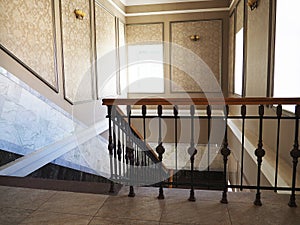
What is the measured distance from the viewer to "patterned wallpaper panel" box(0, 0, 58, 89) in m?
2.65

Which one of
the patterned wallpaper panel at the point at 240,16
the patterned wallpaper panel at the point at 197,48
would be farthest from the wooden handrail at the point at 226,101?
the patterned wallpaper panel at the point at 197,48

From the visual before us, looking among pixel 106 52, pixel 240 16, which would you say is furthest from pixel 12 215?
pixel 240 16

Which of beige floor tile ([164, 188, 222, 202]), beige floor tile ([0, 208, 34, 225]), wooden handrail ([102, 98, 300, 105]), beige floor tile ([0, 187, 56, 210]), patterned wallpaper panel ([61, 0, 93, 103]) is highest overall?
patterned wallpaper panel ([61, 0, 93, 103])

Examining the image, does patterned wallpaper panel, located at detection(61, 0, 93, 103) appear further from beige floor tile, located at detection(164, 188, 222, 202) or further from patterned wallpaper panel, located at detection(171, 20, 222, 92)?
patterned wallpaper panel, located at detection(171, 20, 222, 92)

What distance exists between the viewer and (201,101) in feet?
6.32

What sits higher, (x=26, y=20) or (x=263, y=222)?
(x=26, y=20)

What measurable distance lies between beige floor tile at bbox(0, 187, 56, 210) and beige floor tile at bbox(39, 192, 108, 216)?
0.07 m

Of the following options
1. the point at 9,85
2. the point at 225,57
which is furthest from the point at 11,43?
the point at 225,57

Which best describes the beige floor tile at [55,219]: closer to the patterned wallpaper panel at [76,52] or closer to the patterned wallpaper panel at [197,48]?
the patterned wallpaper panel at [76,52]

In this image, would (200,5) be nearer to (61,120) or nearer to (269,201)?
(61,120)

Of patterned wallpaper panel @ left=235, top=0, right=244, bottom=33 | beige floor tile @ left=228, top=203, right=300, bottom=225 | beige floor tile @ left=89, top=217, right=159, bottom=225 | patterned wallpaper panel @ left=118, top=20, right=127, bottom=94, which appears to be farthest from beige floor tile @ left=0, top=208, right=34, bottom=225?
patterned wallpaper panel @ left=118, top=20, right=127, bottom=94

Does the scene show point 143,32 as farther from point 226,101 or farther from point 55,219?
point 55,219

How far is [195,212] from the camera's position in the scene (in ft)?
6.15

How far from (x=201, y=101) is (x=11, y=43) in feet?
6.77
